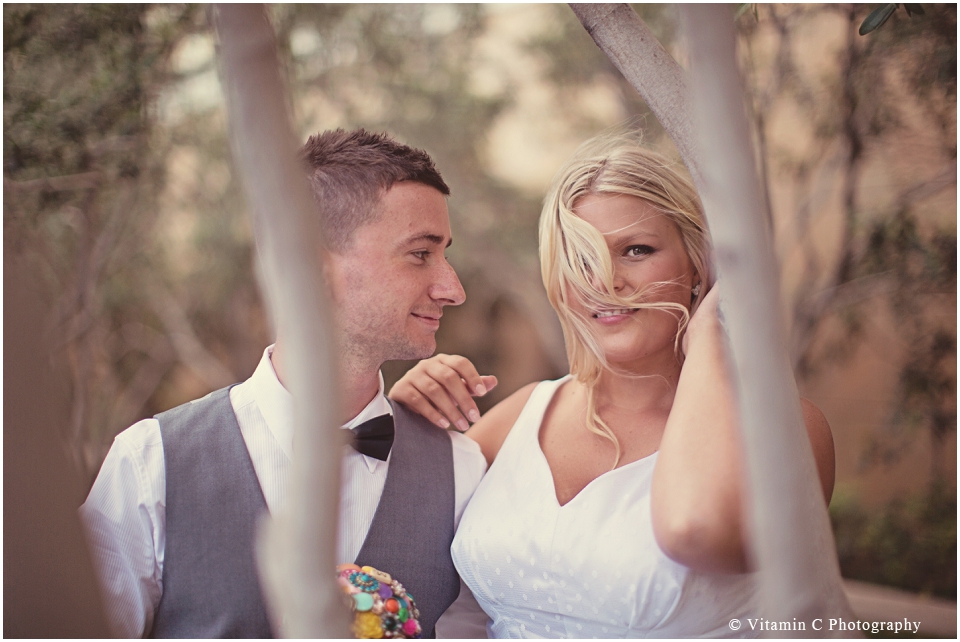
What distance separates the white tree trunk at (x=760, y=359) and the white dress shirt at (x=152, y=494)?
863 mm

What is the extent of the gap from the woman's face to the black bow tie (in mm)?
603

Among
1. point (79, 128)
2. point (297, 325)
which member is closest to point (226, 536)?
point (297, 325)

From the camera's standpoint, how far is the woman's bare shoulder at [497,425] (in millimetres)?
2307

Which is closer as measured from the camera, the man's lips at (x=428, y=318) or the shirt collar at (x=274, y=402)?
the shirt collar at (x=274, y=402)

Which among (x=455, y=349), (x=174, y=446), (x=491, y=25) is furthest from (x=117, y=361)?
(x=174, y=446)

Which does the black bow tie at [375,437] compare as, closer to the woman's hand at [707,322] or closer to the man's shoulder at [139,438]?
the man's shoulder at [139,438]

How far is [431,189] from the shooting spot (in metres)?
2.03

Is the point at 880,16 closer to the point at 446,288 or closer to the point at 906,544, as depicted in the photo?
the point at 446,288

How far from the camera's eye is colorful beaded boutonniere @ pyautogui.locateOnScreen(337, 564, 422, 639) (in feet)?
4.73

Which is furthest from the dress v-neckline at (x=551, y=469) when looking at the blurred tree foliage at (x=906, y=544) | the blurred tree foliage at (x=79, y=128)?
the blurred tree foliage at (x=906, y=544)

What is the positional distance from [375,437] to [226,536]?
417 millimetres

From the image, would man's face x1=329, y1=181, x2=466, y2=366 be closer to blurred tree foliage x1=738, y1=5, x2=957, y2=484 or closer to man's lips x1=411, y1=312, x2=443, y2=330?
man's lips x1=411, y1=312, x2=443, y2=330

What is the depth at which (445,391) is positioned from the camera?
216 cm

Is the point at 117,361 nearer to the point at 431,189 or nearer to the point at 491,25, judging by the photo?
the point at 491,25
